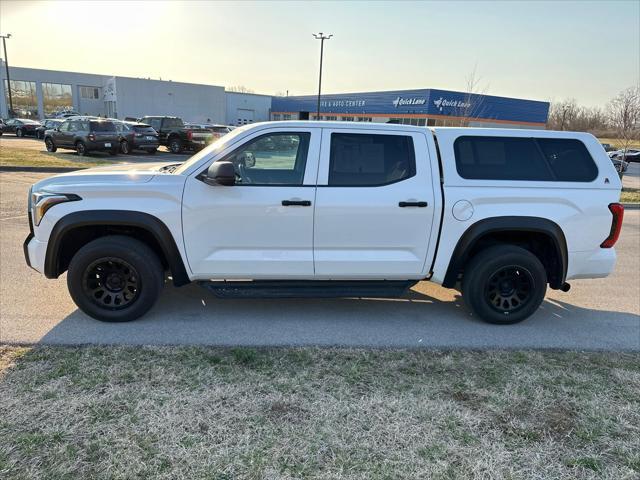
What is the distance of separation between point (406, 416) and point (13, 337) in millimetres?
3330

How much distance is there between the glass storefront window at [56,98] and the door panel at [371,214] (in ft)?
240

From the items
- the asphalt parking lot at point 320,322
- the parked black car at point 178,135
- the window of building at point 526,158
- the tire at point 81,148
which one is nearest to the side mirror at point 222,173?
the asphalt parking lot at point 320,322

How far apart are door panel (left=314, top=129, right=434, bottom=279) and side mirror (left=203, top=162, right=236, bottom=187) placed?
79 cm

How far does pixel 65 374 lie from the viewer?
3.32 metres

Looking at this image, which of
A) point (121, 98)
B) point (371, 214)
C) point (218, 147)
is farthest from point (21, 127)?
point (371, 214)

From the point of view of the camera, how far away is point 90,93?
66.4 m

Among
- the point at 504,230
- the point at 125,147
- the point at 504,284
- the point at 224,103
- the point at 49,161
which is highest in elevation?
the point at 224,103

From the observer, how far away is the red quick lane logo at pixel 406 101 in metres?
42.0

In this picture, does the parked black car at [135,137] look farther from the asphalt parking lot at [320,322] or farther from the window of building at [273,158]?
the window of building at [273,158]

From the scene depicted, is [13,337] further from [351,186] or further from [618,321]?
[618,321]

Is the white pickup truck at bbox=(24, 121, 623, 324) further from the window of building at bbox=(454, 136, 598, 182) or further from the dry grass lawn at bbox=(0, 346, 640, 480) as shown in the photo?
the dry grass lawn at bbox=(0, 346, 640, 480)

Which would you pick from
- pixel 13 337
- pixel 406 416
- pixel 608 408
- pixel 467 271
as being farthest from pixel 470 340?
pixel 13 337

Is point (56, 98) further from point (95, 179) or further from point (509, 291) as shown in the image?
point (509, 291)

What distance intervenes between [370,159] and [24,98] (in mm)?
75870
